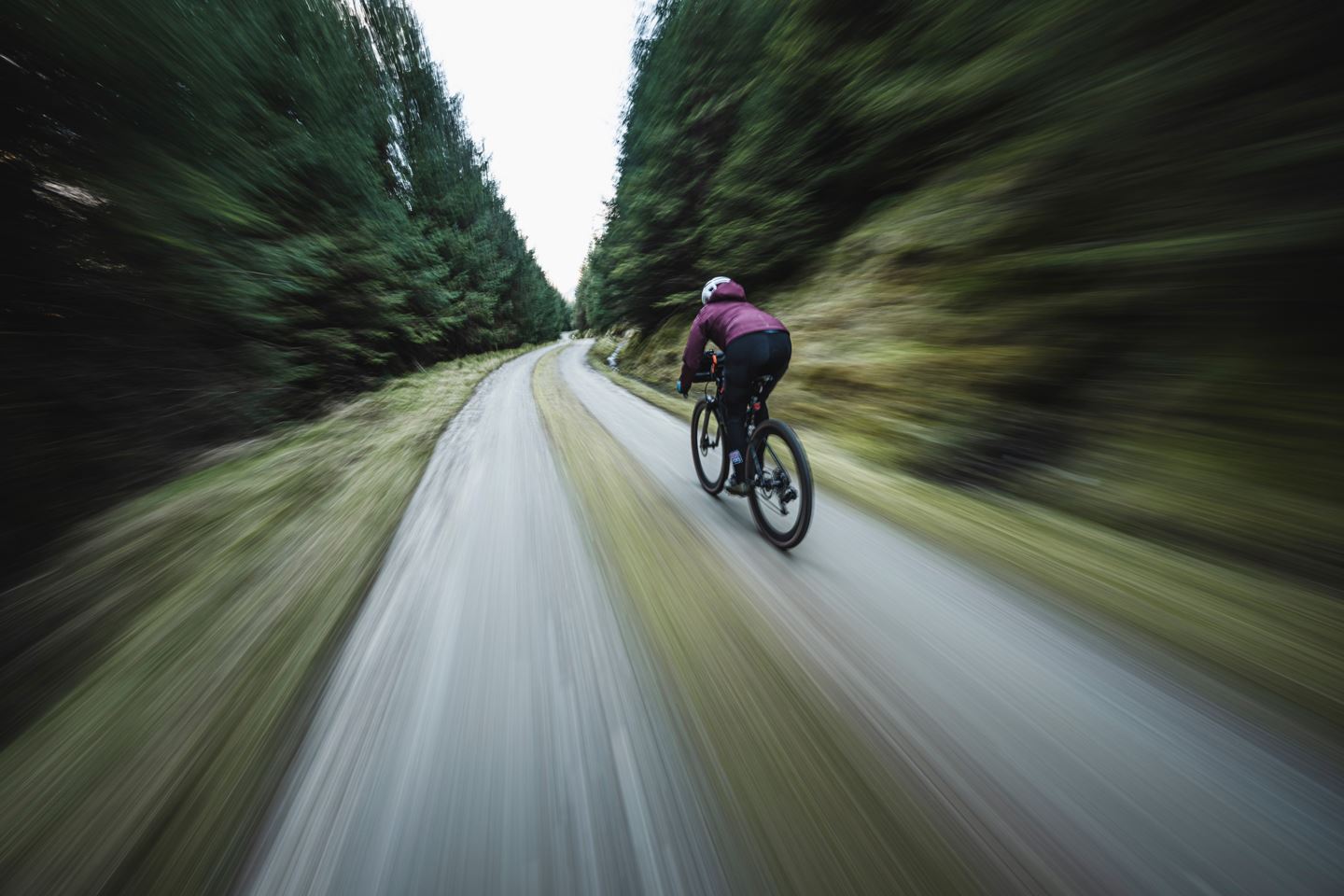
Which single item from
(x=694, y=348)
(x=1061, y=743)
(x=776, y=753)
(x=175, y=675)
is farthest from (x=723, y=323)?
(x=175, y=675)

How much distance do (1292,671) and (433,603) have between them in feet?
12.9

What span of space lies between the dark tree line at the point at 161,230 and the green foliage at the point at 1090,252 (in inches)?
295

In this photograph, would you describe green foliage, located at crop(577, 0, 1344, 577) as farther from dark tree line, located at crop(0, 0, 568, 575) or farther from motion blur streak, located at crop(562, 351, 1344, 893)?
dark tree line, located at crop(0, 0, 568, 575)

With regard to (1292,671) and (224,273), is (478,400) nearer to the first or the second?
(224,273)

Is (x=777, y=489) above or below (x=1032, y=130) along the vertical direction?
below

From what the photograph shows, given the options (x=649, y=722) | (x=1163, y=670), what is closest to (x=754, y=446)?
(x=649, y=722)

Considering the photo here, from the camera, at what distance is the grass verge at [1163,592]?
1.74 metres

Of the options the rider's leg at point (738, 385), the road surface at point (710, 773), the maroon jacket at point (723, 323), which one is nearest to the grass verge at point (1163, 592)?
the road surface at point (710, 773)

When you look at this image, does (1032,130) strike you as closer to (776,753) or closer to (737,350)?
(737,350)

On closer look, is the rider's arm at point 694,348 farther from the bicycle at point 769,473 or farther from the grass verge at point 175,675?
the grass verge at point 175,675

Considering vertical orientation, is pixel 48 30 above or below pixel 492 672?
above

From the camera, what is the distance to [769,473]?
121 inches

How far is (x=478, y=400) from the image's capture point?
9.62 metres

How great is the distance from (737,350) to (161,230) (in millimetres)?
6025
